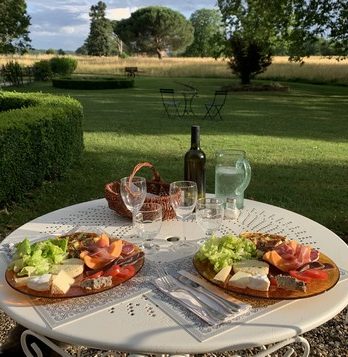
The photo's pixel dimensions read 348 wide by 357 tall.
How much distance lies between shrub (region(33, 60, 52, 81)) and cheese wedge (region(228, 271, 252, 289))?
29845mm

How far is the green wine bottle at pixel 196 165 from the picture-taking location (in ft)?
7.10

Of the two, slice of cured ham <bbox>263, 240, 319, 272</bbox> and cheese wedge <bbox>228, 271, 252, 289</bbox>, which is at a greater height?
slice of cured ham <bbox>263, 240, 319, 272</bbox>

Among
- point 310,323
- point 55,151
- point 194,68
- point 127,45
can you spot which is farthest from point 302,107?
point 127,45

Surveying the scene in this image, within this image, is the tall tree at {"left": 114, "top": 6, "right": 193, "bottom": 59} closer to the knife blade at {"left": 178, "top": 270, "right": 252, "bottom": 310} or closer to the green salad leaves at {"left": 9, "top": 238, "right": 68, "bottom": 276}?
the green salad leaves at {"left": 9, "top": 238, "right": 68, "bottom": 276}

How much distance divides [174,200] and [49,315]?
0.76 metres

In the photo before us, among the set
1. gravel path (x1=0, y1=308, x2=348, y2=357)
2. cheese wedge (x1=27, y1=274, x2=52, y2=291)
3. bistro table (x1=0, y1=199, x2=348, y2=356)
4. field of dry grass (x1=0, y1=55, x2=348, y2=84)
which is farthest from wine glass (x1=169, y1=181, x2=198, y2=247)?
field of dry grass (x1=0, y1=55, x2=348, y2=84)

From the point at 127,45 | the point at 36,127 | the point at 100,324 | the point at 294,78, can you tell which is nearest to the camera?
the point at 100,324

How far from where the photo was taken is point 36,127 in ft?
19.6

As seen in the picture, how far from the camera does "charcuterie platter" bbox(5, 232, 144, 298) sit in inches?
54.1

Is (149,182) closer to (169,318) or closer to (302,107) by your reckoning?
(169,318)

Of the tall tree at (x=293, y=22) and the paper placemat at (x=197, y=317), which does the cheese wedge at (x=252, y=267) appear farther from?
the tall tree at (x=293, y=22)

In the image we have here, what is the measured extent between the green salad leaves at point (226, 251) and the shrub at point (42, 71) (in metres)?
29.6

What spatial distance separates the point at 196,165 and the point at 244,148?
23.2ft

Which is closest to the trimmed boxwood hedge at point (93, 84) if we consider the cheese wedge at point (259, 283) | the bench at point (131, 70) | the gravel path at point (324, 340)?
the bench at point (131, 70)
